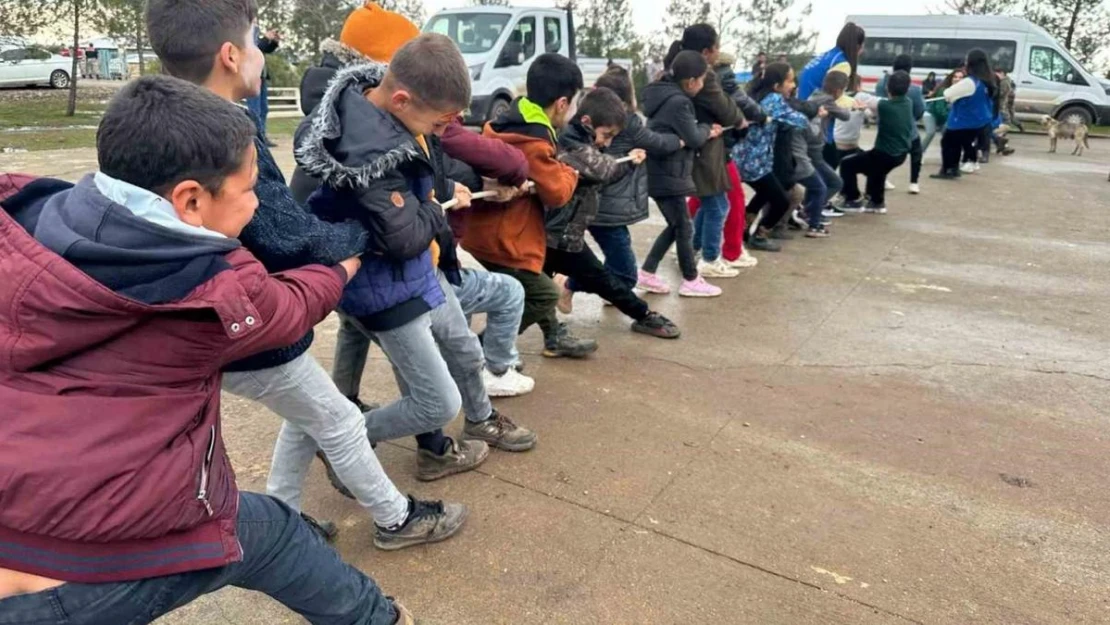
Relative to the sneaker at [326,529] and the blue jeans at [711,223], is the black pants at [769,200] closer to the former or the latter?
the blue jeans at [711,223]

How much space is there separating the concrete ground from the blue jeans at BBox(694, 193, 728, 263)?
21.2 inches

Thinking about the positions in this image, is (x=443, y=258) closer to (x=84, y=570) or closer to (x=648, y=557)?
(x=648, y=557)

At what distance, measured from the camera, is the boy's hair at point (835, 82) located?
754 cm

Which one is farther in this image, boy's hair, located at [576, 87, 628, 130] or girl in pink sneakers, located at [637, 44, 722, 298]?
girl in pink sneakers, located at [637, 44, 722, 298]

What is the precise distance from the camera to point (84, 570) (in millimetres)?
1474

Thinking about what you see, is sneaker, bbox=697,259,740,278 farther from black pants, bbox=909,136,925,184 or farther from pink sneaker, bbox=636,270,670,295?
black pants, bbox=909,136,925,184

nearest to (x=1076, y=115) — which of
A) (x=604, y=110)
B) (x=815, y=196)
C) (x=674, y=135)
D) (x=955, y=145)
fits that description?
(x=955, y=145)

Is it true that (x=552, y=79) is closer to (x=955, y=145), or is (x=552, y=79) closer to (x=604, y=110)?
(x=604, y=110)

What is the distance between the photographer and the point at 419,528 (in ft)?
8.68

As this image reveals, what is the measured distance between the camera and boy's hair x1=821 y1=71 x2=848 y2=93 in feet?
24.7

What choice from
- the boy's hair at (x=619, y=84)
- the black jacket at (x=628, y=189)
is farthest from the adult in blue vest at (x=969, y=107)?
the black jacket at (x=628, y=189)

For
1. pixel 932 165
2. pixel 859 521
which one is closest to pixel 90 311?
pixel 859 521

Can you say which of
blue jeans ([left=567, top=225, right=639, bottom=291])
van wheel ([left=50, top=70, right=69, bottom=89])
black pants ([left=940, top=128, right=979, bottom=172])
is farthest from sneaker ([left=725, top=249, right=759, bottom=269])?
van wheel ([left=50, top=70, right=69, bottom=89])

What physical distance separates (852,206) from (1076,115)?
15.2 metres
